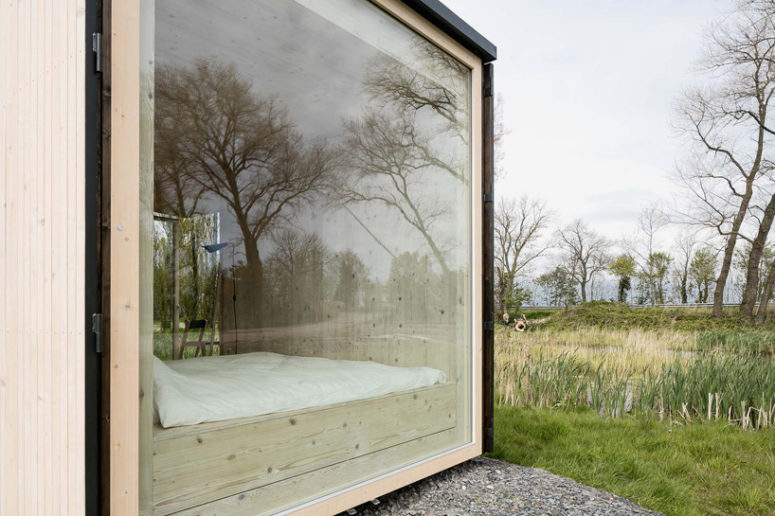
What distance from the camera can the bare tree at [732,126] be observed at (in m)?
11.1

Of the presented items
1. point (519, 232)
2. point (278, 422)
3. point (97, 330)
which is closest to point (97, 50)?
point (97, 330)

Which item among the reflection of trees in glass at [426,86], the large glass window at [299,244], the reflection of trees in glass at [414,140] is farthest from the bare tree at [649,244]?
the reflection of trees in glass at [414,140]

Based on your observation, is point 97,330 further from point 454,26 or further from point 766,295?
point 766,295

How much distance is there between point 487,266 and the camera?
Result: 12.2 ft

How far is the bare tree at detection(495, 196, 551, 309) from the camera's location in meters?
Result: 13.3

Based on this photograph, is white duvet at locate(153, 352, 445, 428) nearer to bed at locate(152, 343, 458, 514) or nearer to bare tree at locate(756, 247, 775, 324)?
bed at locate(152, 343, 458, 514)

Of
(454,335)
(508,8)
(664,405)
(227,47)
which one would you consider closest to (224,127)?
(227,47)

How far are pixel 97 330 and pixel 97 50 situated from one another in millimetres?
860

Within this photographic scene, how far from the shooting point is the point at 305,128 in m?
4.21

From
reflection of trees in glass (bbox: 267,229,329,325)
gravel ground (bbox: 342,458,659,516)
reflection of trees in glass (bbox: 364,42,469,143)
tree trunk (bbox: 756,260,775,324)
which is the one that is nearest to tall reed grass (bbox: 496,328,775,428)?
gravel ground (bbox: 342,458,659,516)

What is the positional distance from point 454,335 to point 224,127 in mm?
2610

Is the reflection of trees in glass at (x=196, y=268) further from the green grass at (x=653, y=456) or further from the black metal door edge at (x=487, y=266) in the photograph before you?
the green grass at (x=653, y=456)

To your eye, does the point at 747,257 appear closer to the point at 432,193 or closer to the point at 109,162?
the point at 432,193

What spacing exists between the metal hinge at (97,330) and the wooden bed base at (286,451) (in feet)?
1.25
